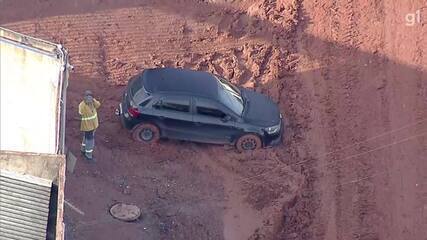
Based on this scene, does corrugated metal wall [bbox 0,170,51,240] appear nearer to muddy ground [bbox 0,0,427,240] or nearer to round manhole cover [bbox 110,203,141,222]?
muddy ground [bbox 0,0,427,240]

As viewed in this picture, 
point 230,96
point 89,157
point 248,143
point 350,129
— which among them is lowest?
point 89,157

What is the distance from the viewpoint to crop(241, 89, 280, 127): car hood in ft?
56.5

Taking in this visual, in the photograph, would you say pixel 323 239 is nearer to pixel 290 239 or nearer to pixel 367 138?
pixel 290 239

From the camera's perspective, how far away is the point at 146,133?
16938 mm

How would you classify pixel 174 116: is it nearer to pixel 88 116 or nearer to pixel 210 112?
pixel 210 112

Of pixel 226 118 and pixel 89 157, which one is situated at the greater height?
pixel 226 118

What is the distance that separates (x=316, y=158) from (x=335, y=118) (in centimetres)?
144

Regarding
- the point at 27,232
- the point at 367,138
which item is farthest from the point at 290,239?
the point at 27,232

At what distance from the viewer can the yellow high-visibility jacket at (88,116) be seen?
50.9 ft

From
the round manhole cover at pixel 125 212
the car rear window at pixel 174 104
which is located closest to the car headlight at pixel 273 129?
the car rear window at pixel 174 104

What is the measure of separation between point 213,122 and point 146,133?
1397mm

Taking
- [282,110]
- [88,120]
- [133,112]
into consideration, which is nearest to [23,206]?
[88,120]

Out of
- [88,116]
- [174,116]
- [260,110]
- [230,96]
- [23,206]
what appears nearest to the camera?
[23,206]

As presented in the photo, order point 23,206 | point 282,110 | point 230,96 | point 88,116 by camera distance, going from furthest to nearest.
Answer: point 282,110 < point 230,96 < point 88,116 < point 23,206
